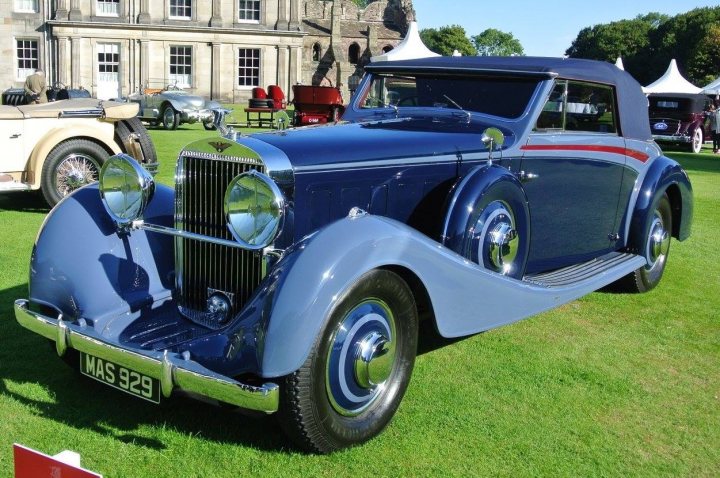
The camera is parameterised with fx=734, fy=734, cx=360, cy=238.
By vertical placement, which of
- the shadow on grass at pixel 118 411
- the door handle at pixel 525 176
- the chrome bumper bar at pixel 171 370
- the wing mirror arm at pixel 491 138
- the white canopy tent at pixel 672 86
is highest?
the white canopy tent at pixel 672 86

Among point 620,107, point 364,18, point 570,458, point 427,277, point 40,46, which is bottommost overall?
point 570,458

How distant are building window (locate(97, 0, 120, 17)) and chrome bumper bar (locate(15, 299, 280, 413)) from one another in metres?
37.7

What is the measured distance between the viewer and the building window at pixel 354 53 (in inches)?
2087

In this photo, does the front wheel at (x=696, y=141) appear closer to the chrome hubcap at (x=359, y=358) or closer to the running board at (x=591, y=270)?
the running board at (x=591, y=270)

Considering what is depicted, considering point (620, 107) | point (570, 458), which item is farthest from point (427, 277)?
point (620, 107)

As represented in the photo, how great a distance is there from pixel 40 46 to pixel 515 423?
1558 inches

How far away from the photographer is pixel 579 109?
5293 mm

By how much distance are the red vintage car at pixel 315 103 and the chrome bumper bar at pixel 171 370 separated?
1968cm

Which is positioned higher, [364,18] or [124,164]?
[364,18]

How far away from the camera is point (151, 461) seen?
3.18 meters

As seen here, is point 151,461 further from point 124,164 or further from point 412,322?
point 124,164

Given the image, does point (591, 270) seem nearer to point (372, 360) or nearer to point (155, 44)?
point (372, 360)

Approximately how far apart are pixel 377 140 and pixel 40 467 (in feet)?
8.27

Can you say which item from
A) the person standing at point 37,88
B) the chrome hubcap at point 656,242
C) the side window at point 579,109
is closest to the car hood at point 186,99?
the person standing at point 37,88
